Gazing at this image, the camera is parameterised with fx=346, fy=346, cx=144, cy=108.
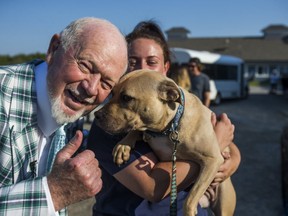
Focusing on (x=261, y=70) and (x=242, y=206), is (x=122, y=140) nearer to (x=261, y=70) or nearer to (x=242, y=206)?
(x=242, y=206)

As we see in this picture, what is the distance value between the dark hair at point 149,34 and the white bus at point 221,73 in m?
16.2

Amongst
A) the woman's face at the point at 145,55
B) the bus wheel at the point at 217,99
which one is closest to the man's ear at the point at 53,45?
the woman's face at the point at 145,55

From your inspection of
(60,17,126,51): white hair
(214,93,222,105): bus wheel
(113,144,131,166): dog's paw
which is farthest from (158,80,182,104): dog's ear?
(214,93,222,105): bus wheel

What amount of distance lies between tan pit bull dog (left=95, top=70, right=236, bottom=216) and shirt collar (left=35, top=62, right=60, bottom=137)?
0.34 meters

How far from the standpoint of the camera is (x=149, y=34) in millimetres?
2922

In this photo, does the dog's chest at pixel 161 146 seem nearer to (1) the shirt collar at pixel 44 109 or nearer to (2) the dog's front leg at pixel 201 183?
(2) the dog's front leg at pixel 201 183

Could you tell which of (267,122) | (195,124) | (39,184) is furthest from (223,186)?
(267,122)

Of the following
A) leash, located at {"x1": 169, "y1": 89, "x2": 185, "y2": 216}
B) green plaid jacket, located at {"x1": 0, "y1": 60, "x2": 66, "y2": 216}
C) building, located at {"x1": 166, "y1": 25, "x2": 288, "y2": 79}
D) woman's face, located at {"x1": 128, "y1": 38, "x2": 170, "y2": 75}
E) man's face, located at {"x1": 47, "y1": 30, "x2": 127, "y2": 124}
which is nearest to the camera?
green plaid jacket, located at {"x1": 0, "y1": 60, "x2": 66, "y2": 216}

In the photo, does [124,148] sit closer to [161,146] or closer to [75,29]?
[161,146]

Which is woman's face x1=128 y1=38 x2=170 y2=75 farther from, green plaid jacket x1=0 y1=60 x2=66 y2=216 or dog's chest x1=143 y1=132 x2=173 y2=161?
green plaid jacket x1=0 y1=60 x2=66 y2=216

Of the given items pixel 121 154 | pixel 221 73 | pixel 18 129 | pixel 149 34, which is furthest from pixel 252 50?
pixel 18 129

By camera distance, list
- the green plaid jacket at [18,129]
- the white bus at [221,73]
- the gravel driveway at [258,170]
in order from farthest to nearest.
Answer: the white bus at [221,73]
the gravel driveway at [258,170]
the green plaid jacket at [18,129]

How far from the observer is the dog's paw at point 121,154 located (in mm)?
2184

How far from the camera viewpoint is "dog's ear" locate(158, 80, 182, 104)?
2369mm
